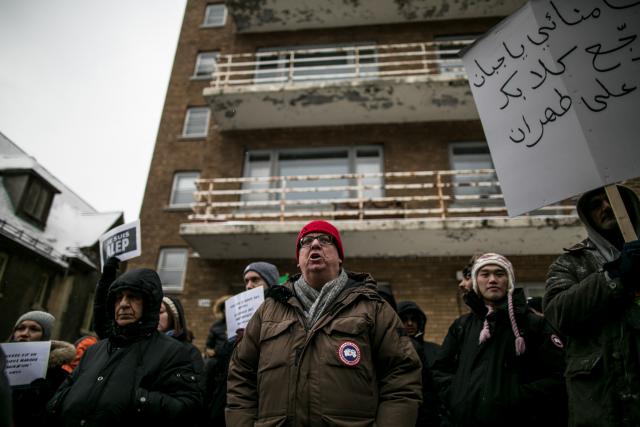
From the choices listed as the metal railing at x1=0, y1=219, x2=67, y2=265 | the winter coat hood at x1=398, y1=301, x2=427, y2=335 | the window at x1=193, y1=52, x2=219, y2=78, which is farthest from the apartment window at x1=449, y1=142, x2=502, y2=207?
the metal railing at x1=0, y1=219, x2=67, y2=265

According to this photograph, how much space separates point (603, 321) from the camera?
1791mm

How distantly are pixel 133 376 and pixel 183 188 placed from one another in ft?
29.1

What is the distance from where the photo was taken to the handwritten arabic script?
2.04 m

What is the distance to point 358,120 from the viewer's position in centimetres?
1061

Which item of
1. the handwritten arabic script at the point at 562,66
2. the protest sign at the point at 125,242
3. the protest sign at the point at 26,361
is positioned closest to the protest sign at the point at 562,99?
the handwritten arabic script at the point at 562,66

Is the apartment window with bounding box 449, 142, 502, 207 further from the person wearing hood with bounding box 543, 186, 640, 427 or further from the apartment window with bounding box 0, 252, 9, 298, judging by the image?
the apartment window with bounding box 0, 252, 9, 298

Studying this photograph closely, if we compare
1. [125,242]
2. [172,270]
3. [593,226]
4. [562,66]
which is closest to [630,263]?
[593,226]

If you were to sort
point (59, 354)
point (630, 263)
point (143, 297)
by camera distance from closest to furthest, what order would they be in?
point (630, 263) < point (143, 297) < point (59, 354)

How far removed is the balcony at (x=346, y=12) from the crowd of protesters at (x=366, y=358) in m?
11.3

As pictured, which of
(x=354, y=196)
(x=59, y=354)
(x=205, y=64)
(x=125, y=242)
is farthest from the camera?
(x=205, y=64)

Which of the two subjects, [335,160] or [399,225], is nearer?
[399,225]

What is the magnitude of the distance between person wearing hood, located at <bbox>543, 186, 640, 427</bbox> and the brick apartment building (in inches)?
212

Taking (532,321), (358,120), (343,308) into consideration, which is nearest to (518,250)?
(358,120)

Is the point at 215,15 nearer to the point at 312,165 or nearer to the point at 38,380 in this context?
the point at 312,165
